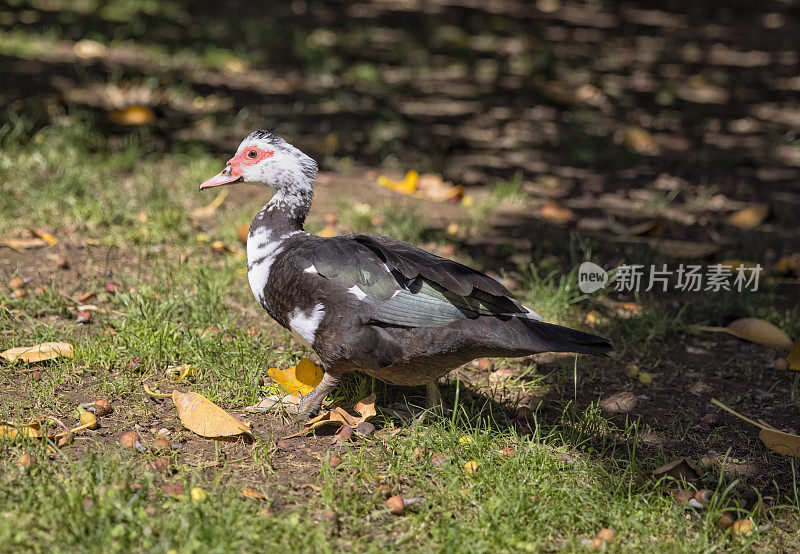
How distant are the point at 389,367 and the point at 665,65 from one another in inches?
269

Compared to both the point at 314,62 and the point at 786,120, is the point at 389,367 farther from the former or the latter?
the point at 786,120

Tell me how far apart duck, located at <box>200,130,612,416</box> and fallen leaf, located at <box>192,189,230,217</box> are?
5.76 feet

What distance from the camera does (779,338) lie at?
3793mm

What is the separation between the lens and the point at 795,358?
3611mm

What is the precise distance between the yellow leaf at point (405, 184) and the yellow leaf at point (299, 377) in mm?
2196

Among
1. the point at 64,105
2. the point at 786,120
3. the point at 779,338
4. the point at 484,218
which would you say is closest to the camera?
the point at 779,338

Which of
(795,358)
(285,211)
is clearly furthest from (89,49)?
(795,358)

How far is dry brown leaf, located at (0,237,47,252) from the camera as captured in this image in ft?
13.4

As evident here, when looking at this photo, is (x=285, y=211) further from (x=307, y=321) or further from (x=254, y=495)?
(x=254, y=495)

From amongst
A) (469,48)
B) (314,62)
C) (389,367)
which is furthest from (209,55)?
(389,367)

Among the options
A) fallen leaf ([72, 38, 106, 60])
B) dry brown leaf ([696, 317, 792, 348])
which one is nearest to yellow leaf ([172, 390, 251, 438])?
dry brown leaf ([696, 317, 792, 348])

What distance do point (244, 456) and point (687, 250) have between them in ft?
9.78

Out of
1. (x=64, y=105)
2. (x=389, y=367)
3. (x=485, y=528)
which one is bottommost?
(x=485, y=528)

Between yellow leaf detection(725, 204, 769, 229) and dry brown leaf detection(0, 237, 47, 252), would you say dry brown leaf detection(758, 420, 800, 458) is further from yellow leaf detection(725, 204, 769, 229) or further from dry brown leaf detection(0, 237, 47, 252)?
dry brown leaf detection(0, 237, 47, 252)
